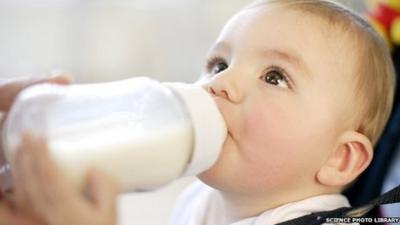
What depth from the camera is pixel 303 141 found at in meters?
0.78

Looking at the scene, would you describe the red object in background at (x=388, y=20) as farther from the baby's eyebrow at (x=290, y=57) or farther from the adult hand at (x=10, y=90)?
the adult hand at (x=10, y=90)

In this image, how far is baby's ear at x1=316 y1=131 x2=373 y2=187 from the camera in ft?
2.69

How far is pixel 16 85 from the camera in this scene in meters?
0.67

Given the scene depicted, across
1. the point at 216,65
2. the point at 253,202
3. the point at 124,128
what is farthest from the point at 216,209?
the point at 124,128

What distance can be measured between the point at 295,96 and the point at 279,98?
22 millimetres

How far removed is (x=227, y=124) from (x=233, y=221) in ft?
0.57

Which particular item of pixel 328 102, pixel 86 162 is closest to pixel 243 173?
pixel 328 102

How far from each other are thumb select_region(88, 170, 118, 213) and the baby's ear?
0.35 m

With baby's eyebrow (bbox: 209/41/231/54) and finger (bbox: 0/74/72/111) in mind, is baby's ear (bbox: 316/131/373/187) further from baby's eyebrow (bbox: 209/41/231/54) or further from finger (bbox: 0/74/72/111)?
finger (bbox: 0/74/72/111)

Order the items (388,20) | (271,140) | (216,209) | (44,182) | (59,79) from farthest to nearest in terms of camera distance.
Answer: (388,20), (216,209), (271,140), (59,79), (44,182)

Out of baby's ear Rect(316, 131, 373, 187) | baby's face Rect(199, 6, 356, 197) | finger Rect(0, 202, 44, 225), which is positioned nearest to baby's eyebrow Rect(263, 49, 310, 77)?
baby's face Rect(199, 6, 356, 197)

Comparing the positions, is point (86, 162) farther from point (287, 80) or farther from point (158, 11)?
point (158, 11)

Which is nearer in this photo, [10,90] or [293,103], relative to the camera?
[10,90]

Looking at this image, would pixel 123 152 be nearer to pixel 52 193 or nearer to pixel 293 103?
pixel 52 193
